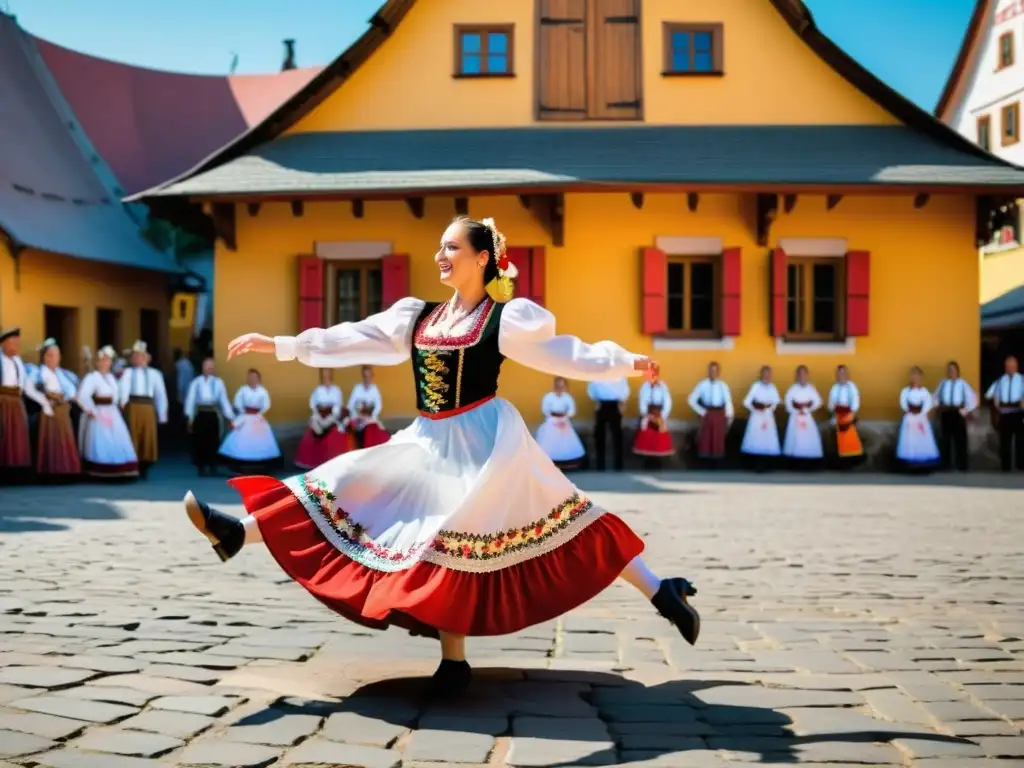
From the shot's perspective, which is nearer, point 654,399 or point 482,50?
point 654,399

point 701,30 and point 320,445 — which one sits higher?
point 701,30

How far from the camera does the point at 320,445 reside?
1642cm

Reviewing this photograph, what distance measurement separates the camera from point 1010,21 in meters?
27.1

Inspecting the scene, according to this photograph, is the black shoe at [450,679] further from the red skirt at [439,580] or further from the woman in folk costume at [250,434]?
the woman in folk costume at [250,434]

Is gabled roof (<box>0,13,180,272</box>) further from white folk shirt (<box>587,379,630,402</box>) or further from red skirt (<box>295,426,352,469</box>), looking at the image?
white folk shirt (<box>587,379,630,402</box>)

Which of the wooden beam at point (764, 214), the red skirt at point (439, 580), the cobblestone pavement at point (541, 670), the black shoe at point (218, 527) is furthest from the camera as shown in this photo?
the wooden beam at point (764, 214)

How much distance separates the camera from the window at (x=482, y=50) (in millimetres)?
17938

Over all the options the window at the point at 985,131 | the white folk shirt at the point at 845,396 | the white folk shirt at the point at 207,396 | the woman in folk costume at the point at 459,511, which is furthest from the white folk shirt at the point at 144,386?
the window at the point at 985,131

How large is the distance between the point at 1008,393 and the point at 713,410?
444 cm

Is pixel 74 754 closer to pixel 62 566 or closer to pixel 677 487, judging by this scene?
pixel 62 566

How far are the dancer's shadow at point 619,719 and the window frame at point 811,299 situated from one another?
13658mm

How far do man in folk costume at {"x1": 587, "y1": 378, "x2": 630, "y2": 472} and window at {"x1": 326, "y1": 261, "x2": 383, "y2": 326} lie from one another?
11.8 feet

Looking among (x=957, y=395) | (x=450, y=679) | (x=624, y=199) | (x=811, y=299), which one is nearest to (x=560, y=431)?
(x=624, y=199)

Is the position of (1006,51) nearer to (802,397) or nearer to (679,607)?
(802,397)
